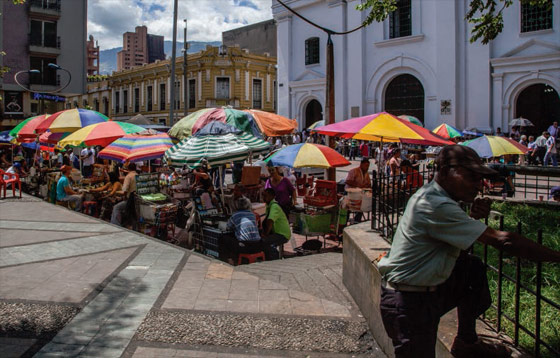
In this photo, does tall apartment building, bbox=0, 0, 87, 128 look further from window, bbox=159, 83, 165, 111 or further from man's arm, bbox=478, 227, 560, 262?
man's arm, bbox=478, 227, 560, 262

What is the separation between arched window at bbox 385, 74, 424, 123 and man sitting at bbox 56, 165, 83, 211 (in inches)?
744

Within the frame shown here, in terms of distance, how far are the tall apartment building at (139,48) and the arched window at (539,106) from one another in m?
162

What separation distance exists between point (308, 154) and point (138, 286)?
5.35 m

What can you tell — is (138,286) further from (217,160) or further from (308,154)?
(308,154)

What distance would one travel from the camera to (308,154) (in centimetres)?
1000

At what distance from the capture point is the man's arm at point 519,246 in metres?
2.36

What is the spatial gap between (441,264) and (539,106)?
22174 millimetres

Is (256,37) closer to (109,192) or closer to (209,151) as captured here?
(109,192)

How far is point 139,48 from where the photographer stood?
586 ft

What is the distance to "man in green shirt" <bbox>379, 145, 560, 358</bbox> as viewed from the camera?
2.53 metres

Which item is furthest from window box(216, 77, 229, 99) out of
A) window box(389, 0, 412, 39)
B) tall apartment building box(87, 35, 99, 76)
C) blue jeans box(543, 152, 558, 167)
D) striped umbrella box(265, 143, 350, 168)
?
tall apartment building box(87, 35, 99, 76)

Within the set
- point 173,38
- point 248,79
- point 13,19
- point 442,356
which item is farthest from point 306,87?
point 442,356

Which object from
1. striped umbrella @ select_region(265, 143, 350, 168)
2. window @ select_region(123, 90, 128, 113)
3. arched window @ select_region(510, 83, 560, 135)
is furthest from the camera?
window @ select_region(123, 90, 128, 113)

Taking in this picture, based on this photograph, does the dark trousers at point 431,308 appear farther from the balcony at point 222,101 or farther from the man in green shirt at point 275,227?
the balcony at point 222,101
